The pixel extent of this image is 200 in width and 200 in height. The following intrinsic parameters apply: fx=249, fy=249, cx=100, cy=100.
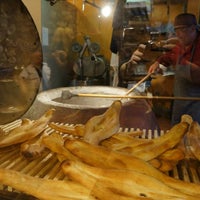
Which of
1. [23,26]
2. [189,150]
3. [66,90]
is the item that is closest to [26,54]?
[23,26]

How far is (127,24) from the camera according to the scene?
153cm

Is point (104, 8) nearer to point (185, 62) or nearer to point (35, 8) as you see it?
point (35, 8)

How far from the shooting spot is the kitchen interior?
1132mm

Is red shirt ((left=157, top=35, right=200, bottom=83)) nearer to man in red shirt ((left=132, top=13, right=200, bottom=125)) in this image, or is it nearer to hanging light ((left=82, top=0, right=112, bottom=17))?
man in red shirt ((left=132, top=13, right=200, bottom=125))

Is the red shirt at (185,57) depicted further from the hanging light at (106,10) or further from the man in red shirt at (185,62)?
the hanging light at (106,10)

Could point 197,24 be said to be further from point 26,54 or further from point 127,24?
point 26,54

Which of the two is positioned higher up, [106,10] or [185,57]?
[106,10]

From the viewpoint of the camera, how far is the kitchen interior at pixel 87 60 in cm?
113

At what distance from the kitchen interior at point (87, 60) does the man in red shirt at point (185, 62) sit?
4cm

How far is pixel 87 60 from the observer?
155 cm

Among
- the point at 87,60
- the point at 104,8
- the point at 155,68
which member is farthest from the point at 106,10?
the point at 155,68

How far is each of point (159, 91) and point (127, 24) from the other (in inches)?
18.6

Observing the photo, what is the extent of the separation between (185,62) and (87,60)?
0.59 m

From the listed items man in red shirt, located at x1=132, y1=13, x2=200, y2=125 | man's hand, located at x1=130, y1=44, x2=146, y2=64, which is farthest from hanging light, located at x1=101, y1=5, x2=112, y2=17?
man in red shirt, located at x1=132, y1=13, x2=200, y2=125
